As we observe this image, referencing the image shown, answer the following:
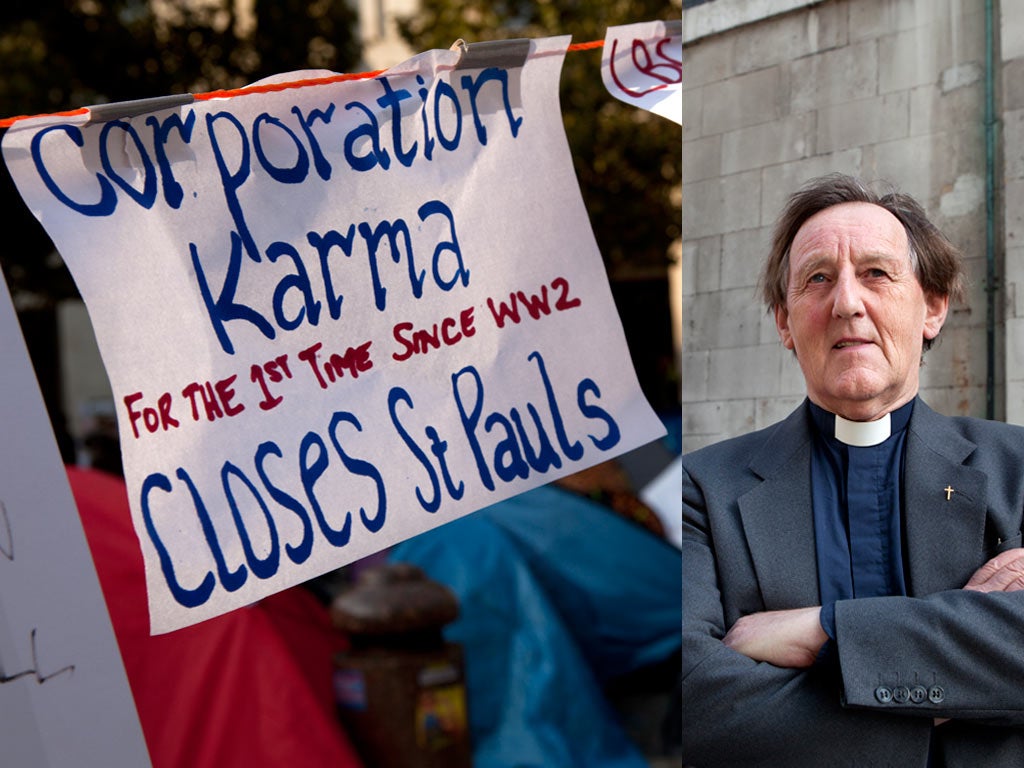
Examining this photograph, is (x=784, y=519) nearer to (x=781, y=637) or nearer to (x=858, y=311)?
(x=781, y=637)

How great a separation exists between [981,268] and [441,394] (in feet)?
2.63

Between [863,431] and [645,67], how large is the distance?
0.89 metres

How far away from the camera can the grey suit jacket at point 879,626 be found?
1.31m

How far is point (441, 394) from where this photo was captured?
185cm

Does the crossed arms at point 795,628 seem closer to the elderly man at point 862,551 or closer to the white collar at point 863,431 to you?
the elderly man at point 862,551

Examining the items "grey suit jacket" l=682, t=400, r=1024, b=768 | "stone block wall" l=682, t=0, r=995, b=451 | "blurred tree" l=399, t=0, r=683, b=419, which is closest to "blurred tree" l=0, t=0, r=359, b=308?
"blurred tree" l=399, t=0, r=683, b=419

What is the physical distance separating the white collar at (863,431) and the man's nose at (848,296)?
12cm

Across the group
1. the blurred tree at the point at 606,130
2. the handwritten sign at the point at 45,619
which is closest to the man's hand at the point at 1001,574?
the handwritten sign at the point at 45,619

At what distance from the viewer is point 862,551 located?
4.60 feet

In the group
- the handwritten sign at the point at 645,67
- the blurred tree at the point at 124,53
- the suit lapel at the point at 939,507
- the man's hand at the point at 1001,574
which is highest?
the blurred tree at the point at 124,53

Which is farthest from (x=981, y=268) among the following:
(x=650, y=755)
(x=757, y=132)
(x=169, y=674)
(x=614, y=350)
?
(x=650, y=755)

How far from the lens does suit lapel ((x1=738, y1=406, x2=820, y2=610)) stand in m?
1.42

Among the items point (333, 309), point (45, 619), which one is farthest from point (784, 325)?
point (45, 619)

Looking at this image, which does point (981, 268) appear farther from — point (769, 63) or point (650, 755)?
point (650, 755)
